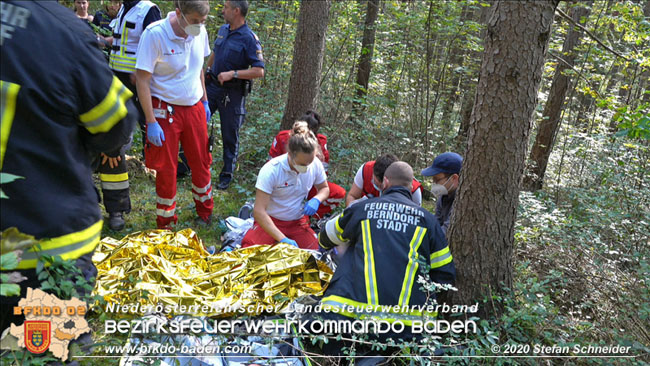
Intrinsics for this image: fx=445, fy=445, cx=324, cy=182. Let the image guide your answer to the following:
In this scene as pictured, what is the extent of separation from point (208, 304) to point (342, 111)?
6.35 meters

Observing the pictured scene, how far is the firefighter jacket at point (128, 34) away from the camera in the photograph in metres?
4.42

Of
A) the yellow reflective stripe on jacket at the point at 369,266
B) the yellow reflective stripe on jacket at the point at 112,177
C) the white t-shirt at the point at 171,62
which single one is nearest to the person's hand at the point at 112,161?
the yellow reflective stripe on jacket at the point at 112,177

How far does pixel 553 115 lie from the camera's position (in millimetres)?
7797

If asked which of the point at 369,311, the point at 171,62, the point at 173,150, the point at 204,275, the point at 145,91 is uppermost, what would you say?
the point at 171,62

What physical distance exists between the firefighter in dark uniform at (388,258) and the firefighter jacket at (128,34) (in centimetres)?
296

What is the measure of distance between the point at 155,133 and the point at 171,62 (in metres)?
0.63

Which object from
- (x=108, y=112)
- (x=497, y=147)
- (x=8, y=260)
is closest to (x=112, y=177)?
(x=108, y=112)

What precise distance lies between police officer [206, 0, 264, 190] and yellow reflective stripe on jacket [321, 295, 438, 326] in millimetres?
3268

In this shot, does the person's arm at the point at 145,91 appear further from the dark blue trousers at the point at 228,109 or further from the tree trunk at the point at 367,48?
the tree trunk at the point at 367,48

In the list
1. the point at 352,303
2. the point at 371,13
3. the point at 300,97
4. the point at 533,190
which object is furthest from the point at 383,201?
the point at 371,13

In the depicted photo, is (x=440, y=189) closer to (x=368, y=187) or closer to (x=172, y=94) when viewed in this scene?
(x=368, y=187)

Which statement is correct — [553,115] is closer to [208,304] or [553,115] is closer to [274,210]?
[274,210]

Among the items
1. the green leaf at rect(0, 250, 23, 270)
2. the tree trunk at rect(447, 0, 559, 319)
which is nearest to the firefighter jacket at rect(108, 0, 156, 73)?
the tree trunk at rect(447, 0, 559, 319)

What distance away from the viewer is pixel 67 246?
1803mm
